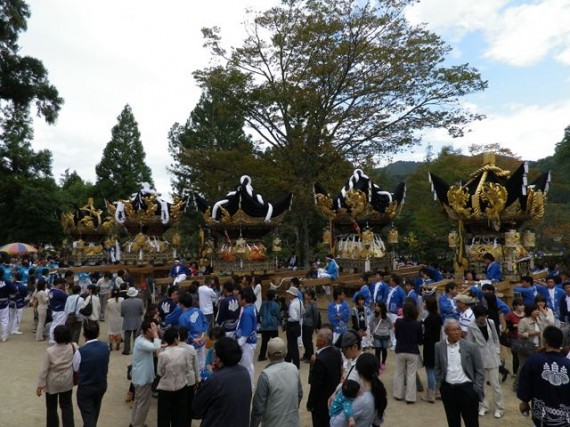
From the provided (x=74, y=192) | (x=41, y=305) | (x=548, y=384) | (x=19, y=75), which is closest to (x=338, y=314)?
(x=548, y=384)

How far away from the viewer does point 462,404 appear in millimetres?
4805

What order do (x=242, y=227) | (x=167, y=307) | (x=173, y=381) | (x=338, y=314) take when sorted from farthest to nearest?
(x=242, y=227), (x=338, y=314), (x=167, y=307), (x=173, y=381)

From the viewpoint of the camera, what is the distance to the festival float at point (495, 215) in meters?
13.3

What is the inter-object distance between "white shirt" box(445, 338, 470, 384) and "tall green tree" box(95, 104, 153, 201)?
3885 centimetres

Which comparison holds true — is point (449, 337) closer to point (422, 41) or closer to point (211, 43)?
point (422, 41)

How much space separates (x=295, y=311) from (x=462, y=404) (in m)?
4.13

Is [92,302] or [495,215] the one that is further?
[495,215]

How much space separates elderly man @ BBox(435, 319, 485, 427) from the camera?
4.79 m

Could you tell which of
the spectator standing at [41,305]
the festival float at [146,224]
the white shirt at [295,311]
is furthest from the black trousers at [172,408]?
the festival float at [146,224]

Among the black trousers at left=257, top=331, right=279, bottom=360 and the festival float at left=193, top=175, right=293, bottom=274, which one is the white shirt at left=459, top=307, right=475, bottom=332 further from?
the festival float at left=193, top=175, right=293, bottom=274

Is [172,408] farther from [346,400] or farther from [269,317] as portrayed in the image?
[269,317]

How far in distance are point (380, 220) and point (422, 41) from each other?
26.8ft

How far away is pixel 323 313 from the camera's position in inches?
567

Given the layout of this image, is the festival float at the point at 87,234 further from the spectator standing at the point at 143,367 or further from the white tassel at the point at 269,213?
the spectator standing at the point at 143,367
